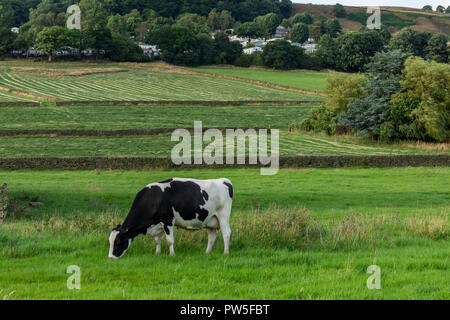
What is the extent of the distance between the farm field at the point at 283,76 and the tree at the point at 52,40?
110 ft

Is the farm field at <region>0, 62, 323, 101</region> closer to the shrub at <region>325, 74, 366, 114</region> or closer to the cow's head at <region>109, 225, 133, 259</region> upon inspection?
the shrub at <region>325, 74, 366, 114</region>

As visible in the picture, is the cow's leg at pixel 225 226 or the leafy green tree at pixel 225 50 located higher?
the leafy green tree at pixel 225 50

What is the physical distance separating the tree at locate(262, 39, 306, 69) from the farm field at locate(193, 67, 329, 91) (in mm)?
5305

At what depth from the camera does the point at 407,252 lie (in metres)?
13.9

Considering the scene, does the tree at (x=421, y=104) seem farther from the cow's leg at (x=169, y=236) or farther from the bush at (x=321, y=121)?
the cow's leg at (x=169, y=236)

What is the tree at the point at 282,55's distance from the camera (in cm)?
16012

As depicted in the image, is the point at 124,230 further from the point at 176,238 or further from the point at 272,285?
the point at 272,285

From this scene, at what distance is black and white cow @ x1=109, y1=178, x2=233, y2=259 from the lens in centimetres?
1343

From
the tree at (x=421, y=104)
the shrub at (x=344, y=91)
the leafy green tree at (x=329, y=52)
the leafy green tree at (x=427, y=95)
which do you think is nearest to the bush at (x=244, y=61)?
the leafy green tree at (x=329, y=52)

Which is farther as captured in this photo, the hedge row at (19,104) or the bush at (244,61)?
the bush at (244,61)

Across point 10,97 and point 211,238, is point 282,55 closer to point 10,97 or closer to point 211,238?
point 10,97

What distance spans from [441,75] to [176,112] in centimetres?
3504
